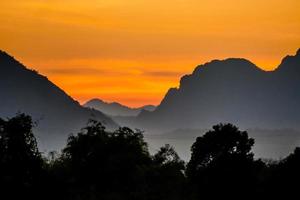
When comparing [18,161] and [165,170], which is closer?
[18,161]

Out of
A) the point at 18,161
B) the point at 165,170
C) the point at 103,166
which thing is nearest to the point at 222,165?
the point at 165,170

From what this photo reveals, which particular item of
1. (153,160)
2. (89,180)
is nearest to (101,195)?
(89,180)

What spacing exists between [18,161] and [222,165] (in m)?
31.8

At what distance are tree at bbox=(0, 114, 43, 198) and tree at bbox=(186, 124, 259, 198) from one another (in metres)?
28.9

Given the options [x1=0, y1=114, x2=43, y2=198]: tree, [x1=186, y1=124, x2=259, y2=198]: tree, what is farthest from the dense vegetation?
[x1=0, y1=114, x2=43, y2=198]: tree

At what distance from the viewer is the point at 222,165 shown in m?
72.9

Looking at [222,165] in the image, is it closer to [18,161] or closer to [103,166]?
[103,166]

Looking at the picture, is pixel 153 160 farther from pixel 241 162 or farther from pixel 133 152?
pixel 241 162

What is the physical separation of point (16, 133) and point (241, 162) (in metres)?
33.5

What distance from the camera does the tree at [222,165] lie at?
7206cm

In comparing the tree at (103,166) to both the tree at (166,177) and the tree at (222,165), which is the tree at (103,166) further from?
the tree at (222,165)

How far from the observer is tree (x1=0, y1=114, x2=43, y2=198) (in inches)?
1729

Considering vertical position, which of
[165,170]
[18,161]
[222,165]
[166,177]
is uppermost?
[165,170]

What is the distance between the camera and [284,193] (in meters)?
69.8
